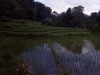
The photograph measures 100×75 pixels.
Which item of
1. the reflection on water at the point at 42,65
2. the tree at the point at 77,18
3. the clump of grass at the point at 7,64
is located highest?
the tree at the point at 77,18

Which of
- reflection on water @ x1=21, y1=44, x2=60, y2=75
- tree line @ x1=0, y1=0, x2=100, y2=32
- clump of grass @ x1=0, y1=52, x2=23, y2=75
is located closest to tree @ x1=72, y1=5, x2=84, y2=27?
tree line @ x1=0, y1=0, x2=100, y2=32

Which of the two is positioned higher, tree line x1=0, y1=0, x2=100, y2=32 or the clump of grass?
tree line x1=0, y1=0, x2=100, y2=32

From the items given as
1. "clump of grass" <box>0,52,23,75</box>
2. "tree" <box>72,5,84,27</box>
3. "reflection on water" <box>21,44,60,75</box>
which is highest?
"tree" <box>72,5,84,27</box>

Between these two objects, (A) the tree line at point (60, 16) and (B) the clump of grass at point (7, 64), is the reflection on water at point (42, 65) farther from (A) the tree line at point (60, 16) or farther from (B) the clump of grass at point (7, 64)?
(A) the tree line at point (60, 16)

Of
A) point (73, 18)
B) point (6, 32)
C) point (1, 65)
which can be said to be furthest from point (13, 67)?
point (73, 18)

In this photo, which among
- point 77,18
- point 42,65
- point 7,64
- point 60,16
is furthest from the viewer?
point 60,16

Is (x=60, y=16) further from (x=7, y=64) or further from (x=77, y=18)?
(x=7, y=64)

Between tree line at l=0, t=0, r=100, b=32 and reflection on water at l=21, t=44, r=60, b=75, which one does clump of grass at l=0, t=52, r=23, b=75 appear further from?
tree line at l=0, t=0, r=100, b=32

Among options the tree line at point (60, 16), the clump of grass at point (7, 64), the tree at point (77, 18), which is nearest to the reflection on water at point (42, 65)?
the clump of grass at point (7, 64)

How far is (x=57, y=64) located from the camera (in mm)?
7441

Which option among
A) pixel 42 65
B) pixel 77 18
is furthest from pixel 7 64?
pixel 77 18

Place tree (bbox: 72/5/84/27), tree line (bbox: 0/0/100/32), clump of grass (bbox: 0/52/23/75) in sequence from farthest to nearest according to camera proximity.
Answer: tree (bbox: 72/5/84/27)
tree line (bbox: 0/0/100/32)
clump of grass (bbox: 0/52/23/75)

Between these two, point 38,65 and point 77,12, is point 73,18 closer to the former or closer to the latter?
point 77,12

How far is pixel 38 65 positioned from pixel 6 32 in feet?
30.3
